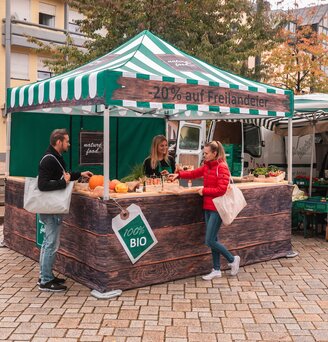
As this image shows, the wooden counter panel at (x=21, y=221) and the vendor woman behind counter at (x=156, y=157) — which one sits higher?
the vendor woman behind counter at (x=156, y=157)

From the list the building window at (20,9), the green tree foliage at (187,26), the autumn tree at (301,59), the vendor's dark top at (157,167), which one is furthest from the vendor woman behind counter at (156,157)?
the building window at (20,9)

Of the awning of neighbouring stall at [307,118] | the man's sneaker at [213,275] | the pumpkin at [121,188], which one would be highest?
the awning of neighbouring stall at [307,118]

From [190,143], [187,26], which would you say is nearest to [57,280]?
[190,143]

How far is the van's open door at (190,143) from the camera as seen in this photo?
1386 centimetres

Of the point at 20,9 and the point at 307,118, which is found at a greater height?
the point at 20,9

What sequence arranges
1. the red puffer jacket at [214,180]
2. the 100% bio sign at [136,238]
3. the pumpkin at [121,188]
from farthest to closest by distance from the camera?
1. the red puffer jacket at [214,180]
2. the pumpkin at [121,188]
3. the 100% bio sign at [136,238]

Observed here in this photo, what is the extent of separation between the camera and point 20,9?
81.2ft

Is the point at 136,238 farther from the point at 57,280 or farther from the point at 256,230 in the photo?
the point at 256,230

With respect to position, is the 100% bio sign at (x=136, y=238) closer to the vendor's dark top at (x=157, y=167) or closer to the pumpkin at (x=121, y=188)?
the pumpkin at (x=121, y=188)

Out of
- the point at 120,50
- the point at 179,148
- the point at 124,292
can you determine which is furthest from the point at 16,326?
the point at 179,148

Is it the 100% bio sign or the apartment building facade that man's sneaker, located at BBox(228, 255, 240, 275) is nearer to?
the 100% bio sign

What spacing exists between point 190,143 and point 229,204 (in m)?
8.14

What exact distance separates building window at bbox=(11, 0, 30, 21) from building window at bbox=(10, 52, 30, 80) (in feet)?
5.97

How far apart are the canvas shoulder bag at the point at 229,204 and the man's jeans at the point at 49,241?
6.17 ft
